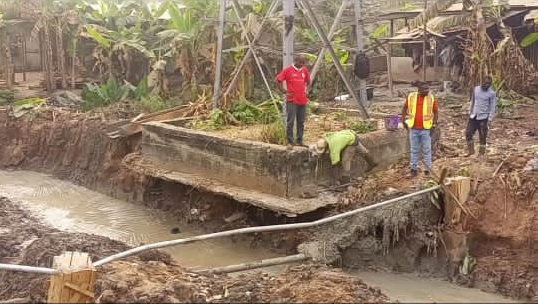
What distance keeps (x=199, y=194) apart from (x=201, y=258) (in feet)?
7.25

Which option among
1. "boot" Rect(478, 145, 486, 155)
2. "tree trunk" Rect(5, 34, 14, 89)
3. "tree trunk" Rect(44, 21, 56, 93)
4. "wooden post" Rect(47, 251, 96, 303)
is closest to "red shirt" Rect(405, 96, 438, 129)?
"boot" Rect(478, 145, 486, 155)

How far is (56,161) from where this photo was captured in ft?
58.2

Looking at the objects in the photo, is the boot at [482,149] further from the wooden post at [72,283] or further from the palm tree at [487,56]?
the wooden post at [72,283]

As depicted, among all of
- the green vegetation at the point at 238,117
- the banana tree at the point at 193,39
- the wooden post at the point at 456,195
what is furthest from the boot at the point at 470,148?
the banana tree at the point at 193,39

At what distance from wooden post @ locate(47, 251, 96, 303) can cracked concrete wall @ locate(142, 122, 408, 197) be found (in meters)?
5.34

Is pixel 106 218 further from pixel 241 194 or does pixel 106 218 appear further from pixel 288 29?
pixel 288 29

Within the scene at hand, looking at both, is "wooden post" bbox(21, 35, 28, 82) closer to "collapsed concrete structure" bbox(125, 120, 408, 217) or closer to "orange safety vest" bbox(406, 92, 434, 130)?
"collapsed concrete structure" bbox(125, 120, 408, 217)

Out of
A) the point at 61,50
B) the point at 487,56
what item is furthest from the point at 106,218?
the point at 487,56

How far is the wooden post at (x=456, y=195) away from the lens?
10.1 metres

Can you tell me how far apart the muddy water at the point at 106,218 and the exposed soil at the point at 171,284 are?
1.88 m

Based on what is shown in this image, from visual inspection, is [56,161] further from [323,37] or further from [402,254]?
[402,254]

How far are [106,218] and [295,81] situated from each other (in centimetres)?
537

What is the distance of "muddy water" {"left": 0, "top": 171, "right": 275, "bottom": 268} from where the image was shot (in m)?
11.3

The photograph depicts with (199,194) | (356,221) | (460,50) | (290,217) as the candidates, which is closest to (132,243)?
(199,194)
